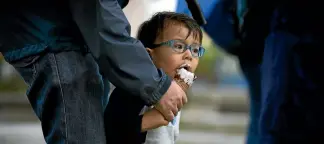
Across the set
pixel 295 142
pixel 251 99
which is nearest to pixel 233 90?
pixel 251 99

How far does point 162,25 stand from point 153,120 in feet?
1.07

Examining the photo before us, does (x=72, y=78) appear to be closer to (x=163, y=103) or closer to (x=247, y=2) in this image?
(x=163, y=103)

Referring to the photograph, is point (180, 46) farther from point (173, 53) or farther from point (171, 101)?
point (171, 101)

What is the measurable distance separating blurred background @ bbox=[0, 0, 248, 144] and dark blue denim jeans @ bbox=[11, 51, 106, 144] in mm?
5123

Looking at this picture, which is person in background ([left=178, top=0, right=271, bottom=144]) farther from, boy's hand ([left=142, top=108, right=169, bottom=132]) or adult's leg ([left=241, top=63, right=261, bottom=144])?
boy's hand ([left=142, top=108, right=169, bottom=132])

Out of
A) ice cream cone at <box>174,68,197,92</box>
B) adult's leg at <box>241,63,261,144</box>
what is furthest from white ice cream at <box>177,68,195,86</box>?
adult's leg at <box>241,63,261,144</box>

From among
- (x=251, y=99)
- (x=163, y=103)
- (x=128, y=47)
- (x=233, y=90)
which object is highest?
(x=128, y=47)

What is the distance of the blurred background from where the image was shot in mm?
7801

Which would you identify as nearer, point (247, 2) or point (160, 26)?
point (160, 26)

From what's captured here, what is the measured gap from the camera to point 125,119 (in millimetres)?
2014

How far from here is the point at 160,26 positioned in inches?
85.6

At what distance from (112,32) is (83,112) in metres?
0.24

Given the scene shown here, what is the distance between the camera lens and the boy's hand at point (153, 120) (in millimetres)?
1983

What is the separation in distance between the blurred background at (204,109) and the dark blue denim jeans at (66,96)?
5123 mm
